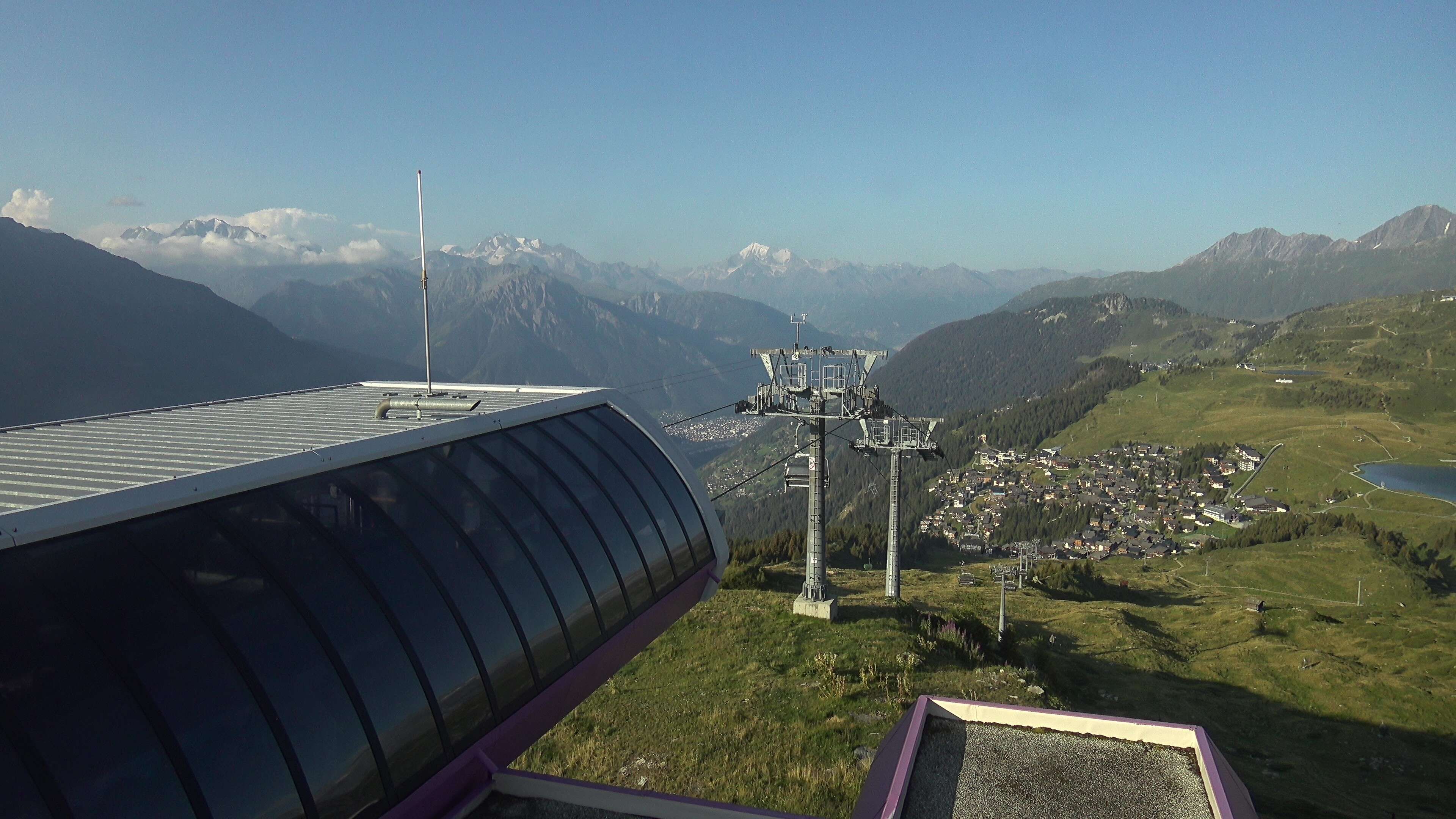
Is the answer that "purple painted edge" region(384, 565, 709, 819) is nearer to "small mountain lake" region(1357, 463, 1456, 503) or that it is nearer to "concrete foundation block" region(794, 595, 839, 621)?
"concrete foundation block" region(794, 595, 839, 621)

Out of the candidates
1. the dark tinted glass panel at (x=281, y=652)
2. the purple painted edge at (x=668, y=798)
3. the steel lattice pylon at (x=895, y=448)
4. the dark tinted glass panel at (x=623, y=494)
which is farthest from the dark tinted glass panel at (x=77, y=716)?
the steel lattice pylon at (x=895, y=448)

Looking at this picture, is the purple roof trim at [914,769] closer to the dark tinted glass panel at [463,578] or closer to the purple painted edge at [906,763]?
the purple painted edge at [906,763]

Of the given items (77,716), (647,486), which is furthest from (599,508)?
(77,716)

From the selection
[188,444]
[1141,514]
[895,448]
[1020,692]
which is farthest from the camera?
[1141,514]

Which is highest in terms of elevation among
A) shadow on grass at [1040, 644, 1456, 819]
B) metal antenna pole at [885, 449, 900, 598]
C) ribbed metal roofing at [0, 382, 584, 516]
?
ribbed metal roofing at [0, 382, 584, 516]

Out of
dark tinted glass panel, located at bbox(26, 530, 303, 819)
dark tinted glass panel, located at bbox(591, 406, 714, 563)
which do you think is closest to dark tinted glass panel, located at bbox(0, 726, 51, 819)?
dark tinted glass panel, located at bbox(26, 530, 303, 819)

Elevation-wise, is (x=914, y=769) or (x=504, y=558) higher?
(x=504, y=558)

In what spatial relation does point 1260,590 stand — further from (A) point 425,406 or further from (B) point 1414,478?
(A) point 425,406
